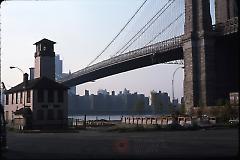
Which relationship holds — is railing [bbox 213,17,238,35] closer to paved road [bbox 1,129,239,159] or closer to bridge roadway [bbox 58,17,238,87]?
bridge roadway [bbox 58,17,238,87]

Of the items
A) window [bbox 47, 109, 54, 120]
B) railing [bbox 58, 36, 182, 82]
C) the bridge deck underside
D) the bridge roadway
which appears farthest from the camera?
the bridge deck underside

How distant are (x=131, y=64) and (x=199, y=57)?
18.4 meters

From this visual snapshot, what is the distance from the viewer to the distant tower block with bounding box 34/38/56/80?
99188 mm

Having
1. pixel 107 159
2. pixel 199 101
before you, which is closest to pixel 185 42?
pixel 199 101

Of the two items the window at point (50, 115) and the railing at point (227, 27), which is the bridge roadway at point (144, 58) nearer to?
the railing at point (227, 27)

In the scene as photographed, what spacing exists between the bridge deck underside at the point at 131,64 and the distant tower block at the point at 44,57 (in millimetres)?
6612

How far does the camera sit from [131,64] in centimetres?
9394

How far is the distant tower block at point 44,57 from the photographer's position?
325 ft

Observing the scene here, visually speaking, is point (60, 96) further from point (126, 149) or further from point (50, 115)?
point (126, 149)

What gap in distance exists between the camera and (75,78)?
10381 cm

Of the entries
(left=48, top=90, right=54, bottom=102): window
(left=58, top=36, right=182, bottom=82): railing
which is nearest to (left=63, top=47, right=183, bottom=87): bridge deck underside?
(left=58, top=36, right=182, bottom=82): railing

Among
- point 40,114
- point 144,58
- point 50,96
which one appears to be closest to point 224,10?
point 144,58

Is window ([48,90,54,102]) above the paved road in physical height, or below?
above

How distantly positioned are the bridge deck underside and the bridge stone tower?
19.3 feet
